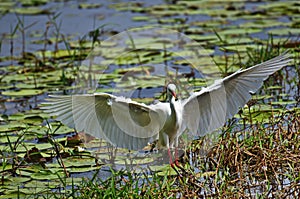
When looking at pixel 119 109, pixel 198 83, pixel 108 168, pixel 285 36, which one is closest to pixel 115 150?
pixel 108 168

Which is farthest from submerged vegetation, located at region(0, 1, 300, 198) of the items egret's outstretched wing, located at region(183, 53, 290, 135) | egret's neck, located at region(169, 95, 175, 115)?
egret's neck, located at region(169, 95, 175, 115)

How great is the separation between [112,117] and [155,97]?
1483mm

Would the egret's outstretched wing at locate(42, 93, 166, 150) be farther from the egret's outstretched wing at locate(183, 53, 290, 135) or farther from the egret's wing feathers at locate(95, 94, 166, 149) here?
the egret's outstretched wing at locate(183, 53, 290, 135)

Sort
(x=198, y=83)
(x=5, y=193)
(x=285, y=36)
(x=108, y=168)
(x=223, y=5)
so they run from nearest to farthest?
1. (x=5, y=193)
2. (x=108, y=168)
3. (x=198, y=83)
4. (x=285, y=36)
5. (x=223, y=5)

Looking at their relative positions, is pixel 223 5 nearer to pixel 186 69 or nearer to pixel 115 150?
pixel 186 69

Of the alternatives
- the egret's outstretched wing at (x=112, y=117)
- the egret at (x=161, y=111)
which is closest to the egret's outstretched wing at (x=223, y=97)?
the egret at (x=161, y=111)

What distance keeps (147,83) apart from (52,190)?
2.16m

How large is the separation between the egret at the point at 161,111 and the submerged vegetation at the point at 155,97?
0.15m

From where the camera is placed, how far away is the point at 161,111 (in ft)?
13.9

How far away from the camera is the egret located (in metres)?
4.13

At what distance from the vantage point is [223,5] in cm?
916

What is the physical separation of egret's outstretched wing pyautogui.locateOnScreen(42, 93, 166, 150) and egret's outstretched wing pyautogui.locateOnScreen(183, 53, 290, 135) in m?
0.23

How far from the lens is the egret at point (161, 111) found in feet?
13.6

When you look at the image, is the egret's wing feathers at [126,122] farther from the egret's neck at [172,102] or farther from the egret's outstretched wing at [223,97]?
the egret's outstretched wing at [223,97]
